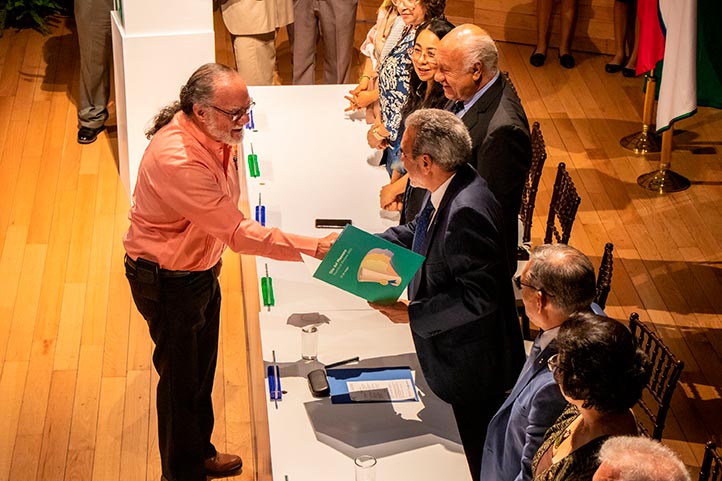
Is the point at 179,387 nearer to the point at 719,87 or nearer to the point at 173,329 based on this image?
the point at 173,329

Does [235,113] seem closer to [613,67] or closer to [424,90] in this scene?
[424,90]

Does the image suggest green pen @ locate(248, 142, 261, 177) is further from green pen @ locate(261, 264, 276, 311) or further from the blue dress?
green pen @ locate(261, 264, 276, 311)

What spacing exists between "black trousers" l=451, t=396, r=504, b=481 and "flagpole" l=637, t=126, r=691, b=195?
11.9 feet

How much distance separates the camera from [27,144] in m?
7.55

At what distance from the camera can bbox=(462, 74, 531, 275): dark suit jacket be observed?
422cm

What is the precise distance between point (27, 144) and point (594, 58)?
4754mm

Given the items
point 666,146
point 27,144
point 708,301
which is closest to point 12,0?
point 27,144

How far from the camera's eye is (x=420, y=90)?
15.8 ft

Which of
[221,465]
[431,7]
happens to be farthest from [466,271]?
[431,7]

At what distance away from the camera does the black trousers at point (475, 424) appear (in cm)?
394

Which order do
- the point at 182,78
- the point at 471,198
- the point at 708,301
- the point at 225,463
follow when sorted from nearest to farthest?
the point at 471,198
the point at 225,463
the point at 708,301
the point at 182,78

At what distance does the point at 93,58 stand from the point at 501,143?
4189mm

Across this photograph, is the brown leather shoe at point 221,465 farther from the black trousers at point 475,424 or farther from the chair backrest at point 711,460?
the chair backrest at point 711,460

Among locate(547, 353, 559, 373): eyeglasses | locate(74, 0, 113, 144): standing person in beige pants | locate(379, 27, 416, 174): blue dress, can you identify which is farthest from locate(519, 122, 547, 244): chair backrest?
locate(74, 0, 113, 144): standing person in beige pants
